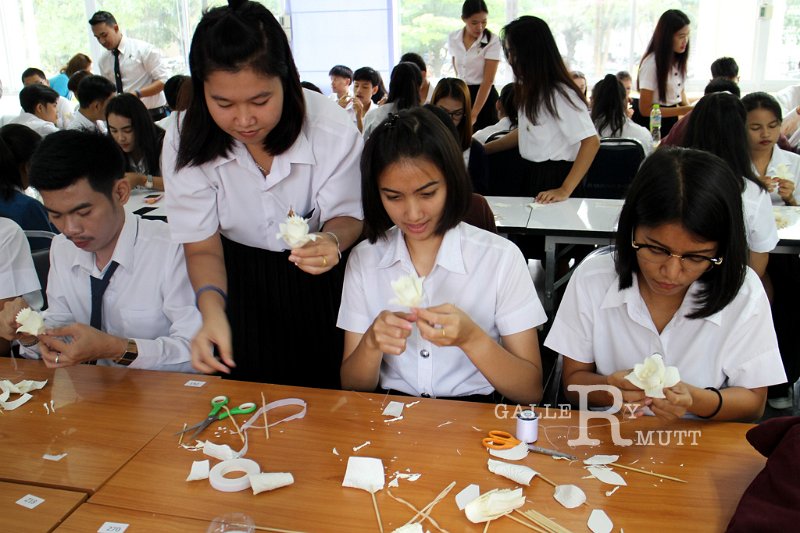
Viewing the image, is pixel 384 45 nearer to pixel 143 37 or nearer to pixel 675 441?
pixel 143 37

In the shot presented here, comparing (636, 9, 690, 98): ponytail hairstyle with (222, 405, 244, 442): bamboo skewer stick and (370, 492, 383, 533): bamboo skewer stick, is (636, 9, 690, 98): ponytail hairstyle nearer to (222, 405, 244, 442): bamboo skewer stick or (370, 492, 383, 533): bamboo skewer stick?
(222, 405, 244, 442): bamboo skewer stick

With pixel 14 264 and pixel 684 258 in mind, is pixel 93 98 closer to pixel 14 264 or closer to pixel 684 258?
pixel 14 264

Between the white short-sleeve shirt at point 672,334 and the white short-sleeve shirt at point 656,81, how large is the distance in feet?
13.8

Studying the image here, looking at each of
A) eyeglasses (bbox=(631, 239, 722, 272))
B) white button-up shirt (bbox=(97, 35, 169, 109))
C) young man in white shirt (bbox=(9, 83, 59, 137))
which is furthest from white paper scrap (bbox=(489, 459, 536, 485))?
white button-up shirt (bbox=(97, 35, 169, 109))


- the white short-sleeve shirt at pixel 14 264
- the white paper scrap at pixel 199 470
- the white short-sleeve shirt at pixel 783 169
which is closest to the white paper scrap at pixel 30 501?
the white paper scrap at pixel 199 470

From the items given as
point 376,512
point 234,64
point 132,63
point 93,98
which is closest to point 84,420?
point 376,512

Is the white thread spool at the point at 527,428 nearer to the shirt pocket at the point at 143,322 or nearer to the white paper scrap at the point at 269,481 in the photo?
the white paper scrap at the point at 269,481

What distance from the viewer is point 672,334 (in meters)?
1.66

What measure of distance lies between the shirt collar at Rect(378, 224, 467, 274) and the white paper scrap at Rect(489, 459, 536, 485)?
0.63 m

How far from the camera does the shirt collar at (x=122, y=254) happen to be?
2.04 meters

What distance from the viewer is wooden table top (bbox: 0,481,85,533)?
3.90 feet

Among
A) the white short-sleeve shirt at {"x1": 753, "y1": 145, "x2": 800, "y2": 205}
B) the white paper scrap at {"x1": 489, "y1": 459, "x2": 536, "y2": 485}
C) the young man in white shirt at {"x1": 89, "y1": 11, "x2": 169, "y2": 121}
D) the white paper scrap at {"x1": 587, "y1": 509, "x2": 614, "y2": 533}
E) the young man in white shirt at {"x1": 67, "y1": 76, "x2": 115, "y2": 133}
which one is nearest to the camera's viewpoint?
the white paper scrap at {"x1": 587, "y1": 509, "x2": 614, "y2": 533}

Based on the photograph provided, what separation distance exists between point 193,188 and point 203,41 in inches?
18.3

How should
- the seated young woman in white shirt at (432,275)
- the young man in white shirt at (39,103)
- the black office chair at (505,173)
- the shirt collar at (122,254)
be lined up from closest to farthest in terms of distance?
the seated young woman in white shirt at (432,275), the shirt collar at (122,254), the black office chair at (505,173), the young man in white shirt at (39,103)
